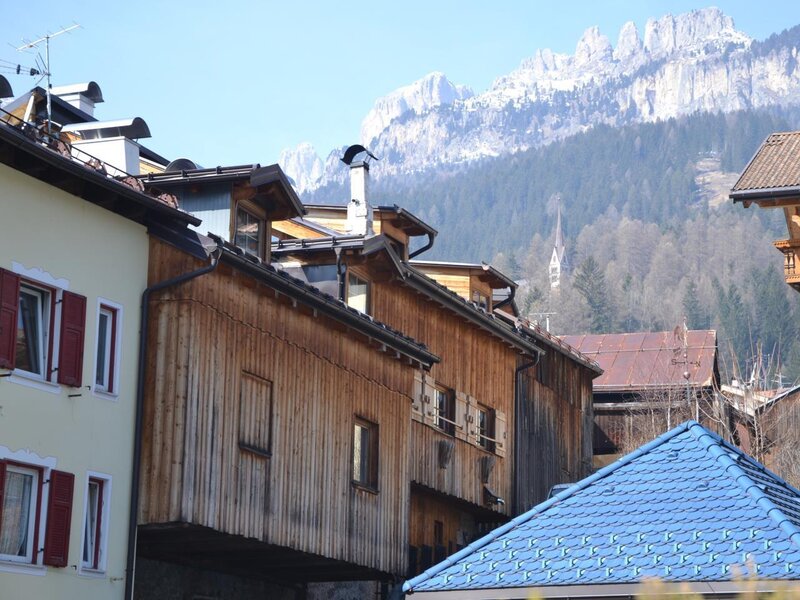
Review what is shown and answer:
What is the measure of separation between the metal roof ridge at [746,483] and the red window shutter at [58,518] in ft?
27.7

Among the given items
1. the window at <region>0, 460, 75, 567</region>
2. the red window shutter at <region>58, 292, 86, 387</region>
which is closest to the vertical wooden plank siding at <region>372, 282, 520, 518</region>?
the red window shutter at <region>58, 292, 86, 387</region>

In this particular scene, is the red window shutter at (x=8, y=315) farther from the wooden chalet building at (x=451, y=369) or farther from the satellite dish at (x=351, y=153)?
the satellite dish at (x=351, y=153)

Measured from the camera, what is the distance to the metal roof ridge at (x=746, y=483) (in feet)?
52.2

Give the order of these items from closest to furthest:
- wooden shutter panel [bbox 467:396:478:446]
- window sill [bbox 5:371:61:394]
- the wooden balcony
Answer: window sill [bbox 5:371:61:394], the wooden balcony, wooden shutter panel [bbox 467:396:478:446]

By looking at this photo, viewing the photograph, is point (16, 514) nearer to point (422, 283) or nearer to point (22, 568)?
point (22, 568)

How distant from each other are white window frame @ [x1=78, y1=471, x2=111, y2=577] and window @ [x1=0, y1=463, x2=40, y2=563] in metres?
0.94

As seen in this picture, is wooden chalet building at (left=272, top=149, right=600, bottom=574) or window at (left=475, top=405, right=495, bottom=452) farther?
window at (left=475, top=405, right=495, bottom=452)

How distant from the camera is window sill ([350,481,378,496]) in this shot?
88.8 feet

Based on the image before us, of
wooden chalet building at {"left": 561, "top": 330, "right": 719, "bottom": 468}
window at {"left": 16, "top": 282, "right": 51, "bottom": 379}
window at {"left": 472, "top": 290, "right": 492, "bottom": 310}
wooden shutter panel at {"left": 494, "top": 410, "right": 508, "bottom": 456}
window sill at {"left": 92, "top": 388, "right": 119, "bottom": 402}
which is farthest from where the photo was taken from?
wooden chalet building at {"left": 561, "top": 330, "right": 719, "bottom": 468}

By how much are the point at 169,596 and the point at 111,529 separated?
3331mm

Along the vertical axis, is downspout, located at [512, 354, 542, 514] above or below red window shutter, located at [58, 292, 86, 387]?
above

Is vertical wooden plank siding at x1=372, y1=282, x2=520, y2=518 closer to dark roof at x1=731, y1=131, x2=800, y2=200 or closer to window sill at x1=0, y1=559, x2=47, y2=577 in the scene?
dark roof at x1=731, y1=131, x2=800, y2=200

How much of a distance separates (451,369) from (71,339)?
15.9 m

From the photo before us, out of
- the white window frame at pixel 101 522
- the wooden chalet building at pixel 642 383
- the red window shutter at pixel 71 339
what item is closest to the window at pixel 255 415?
the white window frame at pixel 101 522
